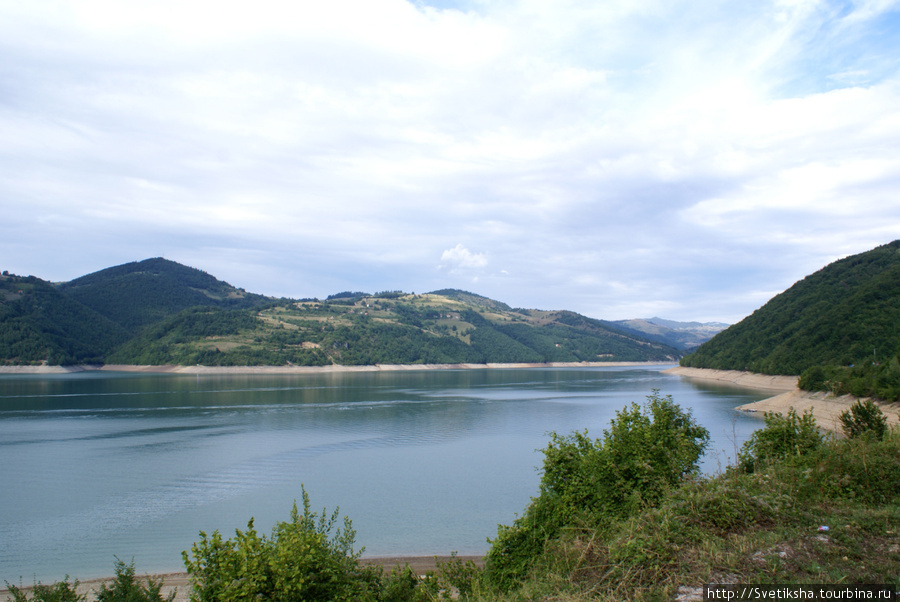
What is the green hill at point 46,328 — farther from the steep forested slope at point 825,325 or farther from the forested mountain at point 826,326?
the forested mountain at point 826,326

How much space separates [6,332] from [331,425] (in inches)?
4759

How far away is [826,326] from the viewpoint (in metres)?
68.8

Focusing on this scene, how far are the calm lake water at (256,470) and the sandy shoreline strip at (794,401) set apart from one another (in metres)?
3.59

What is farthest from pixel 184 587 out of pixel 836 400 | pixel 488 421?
pixel 836 400

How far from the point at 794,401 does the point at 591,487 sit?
45907 mm

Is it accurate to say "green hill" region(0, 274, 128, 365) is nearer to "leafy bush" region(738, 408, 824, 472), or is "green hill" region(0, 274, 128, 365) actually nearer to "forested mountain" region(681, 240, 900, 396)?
"forested mountain" region(681, 240, 900, 396)

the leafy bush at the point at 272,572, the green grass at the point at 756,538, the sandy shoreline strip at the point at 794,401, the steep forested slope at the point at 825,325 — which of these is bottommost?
the sandy shoreline strip at the point at 794,401

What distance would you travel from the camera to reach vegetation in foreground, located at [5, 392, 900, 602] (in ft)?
16.4

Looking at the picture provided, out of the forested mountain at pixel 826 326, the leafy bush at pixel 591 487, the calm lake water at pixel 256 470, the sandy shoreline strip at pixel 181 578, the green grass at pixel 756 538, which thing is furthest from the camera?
the forested mountain at pixel 826 326

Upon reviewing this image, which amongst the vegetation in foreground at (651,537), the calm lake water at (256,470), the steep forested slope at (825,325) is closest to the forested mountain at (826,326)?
the steep forested slope at (825,325)

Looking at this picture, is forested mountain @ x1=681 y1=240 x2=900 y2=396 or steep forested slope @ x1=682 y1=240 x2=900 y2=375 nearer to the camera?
forested mountain @ x1=681 y1=240 x2=900 y2=396

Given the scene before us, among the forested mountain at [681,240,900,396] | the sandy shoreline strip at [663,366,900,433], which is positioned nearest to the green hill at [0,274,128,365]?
the sandy shoreline strip at [663,366,900,433]

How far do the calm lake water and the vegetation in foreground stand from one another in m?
1.47

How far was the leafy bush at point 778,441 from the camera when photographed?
9360mm
